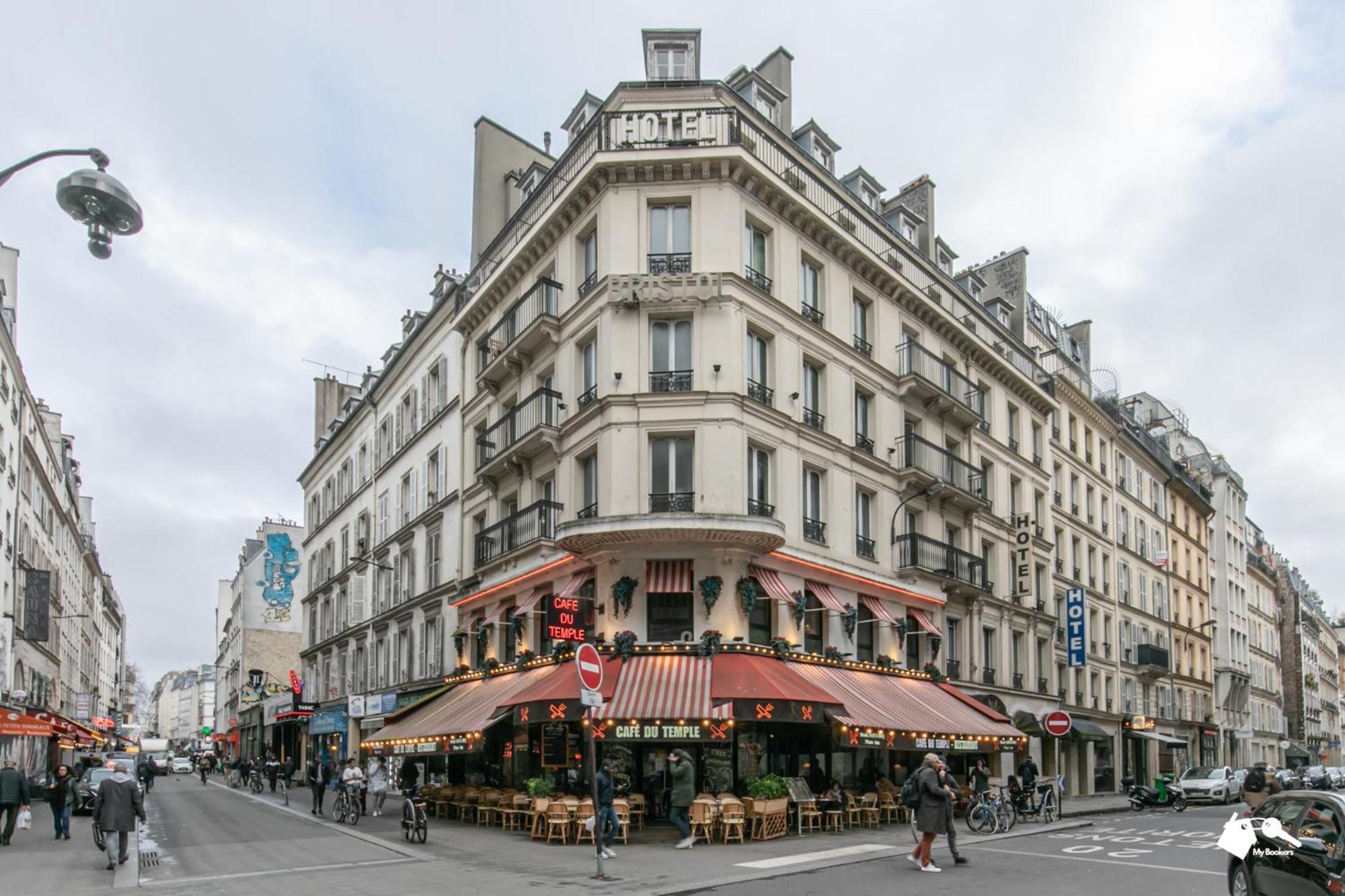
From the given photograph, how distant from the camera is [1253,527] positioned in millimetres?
79062

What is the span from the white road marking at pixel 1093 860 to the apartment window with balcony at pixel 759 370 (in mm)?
10073

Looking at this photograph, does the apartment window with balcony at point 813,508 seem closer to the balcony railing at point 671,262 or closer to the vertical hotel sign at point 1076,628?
the balcony railing at point 671,262

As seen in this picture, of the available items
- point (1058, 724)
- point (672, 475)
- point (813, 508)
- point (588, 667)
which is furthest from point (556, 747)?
point (1058, 724)

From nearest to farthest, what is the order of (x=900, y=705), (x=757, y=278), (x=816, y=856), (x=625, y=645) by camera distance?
1. (x=816, y=856)
2. (x=625, y=645)
3. (x=757, y=278)
4. (x=900, y=705)

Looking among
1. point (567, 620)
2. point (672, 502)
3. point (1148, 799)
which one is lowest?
point (1148, 799)

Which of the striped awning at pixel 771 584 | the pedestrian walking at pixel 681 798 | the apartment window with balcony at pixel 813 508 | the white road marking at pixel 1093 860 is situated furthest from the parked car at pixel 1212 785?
the pedestrian walking at pixel 681 798

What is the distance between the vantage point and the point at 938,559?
3003cm

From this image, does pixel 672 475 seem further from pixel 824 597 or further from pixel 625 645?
pixel 824 597

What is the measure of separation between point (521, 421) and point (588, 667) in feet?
44.4

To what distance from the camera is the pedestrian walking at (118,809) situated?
1647 cm

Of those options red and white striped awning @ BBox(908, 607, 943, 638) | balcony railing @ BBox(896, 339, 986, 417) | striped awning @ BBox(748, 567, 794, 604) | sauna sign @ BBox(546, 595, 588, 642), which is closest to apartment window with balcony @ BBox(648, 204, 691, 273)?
striped awning @ BBox(748, 567, 794, 604)

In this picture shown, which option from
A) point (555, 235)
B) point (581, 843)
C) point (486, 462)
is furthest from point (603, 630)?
point (555, 235)

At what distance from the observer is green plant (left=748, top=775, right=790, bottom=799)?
65.6 ft

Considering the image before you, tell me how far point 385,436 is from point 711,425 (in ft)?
70.0
